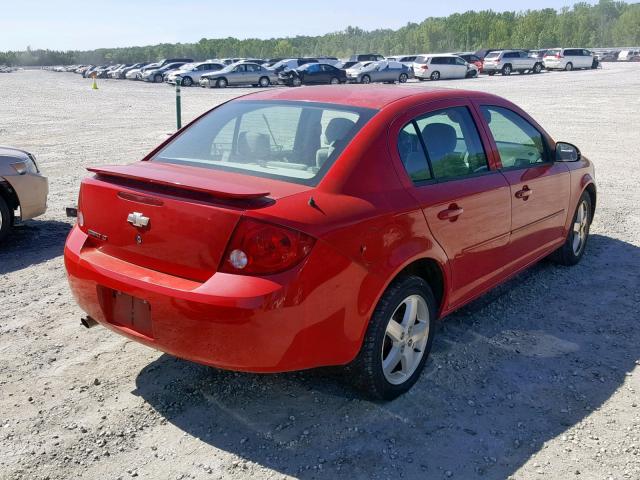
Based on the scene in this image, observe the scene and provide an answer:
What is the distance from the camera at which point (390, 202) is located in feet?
11.1

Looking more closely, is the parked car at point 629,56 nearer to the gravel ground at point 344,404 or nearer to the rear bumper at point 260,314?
the gravel ground at point 344,404

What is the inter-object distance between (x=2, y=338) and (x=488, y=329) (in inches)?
134

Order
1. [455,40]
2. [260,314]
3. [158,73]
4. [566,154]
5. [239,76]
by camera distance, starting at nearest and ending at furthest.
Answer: [260,314] → [566,154] → [239,76] → [158,73] → [455,40]

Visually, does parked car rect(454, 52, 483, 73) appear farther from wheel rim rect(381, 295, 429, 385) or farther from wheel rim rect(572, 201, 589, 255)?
wheel rim rect(381, 295, 429, 385)

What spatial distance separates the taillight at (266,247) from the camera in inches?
116

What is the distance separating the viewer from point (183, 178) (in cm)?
327

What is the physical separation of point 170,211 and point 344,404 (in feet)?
4.74

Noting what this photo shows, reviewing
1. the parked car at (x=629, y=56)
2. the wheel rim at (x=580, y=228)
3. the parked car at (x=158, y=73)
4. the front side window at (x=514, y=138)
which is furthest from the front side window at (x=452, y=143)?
the parked car at (x=629, y=56)

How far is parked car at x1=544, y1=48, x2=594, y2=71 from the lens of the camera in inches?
2069

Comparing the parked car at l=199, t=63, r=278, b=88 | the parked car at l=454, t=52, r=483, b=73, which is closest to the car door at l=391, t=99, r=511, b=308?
the parked car at l=199, t=63, r=278, b=88

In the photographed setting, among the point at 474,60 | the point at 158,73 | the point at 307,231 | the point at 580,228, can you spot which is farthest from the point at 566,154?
the point at 474,60

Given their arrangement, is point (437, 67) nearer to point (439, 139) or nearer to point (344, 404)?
point (439, 139)

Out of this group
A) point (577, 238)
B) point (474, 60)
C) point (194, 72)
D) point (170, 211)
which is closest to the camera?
point (170, 211)

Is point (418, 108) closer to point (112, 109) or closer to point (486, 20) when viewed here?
point (112, 109)
